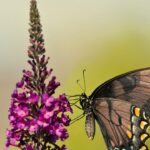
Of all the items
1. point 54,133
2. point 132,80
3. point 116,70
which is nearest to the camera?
point 54,133

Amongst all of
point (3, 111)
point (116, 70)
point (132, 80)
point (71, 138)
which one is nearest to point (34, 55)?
point (132, 80)

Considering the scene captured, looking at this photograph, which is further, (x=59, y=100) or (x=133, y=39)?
(x=133, y=39)

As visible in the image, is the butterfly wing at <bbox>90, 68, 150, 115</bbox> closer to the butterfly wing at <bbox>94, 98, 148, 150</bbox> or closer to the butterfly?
the butterfly

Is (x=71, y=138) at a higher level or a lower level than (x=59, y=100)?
lower

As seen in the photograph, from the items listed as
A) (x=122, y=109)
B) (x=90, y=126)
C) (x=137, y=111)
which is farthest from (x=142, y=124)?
(x=90, y=126)

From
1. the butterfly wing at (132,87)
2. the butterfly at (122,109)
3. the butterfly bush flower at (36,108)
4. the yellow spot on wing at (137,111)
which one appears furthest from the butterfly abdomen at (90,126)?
the butterfly bush flower at (36,108)

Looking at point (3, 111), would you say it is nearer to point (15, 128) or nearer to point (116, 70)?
point (116, 70)

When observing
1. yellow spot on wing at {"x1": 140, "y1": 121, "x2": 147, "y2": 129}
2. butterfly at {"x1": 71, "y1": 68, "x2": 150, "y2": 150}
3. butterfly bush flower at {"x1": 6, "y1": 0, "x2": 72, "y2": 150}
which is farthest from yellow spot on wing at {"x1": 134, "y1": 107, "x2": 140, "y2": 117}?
butterfly bush flower at {"x1": 6, "y1": 0, "x2": 72, "y2": 150}
